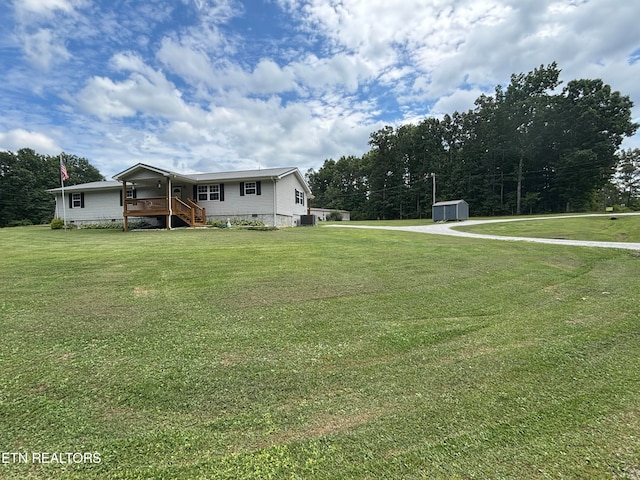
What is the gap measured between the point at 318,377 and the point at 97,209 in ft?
87.9

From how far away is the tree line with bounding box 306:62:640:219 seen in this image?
39625 millimetres

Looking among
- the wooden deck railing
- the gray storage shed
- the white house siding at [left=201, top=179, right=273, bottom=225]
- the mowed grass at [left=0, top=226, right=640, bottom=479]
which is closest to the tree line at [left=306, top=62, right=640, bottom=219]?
the gray storage shed

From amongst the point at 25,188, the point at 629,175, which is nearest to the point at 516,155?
the point at 629,175

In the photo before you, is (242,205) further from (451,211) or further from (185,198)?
(451,211)

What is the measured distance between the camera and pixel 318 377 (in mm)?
3029

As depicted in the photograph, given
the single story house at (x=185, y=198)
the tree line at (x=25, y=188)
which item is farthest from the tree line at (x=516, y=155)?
the tree line at (x=25, y=188)

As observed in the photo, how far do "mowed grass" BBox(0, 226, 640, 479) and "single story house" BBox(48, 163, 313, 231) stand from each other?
14192mm

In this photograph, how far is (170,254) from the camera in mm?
8977

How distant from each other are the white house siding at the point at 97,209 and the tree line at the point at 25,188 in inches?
997

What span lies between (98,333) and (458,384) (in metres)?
4.07

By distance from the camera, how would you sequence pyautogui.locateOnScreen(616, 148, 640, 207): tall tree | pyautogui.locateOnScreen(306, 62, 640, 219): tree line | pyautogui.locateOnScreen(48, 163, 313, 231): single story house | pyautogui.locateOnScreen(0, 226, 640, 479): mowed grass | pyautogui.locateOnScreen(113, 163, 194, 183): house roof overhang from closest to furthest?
pyautogui.locateOnScreen(0, 226, 640, 479): mowed grass
pyautogui.locateOnScreen(113, 163, 194, 183): house roof overhang
pyautogui.locateOnScreen(48, 163, 313, 231): single story house
pyautogui.locateOnScreen(306, 62, 640, 219): tree line
pyautogui.locateOnScreen(616, 148, 640, 207): tall tree

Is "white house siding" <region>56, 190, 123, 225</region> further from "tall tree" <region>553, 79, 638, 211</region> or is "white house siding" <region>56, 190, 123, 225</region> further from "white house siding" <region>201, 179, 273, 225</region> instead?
"tall tree" <region>553, 79, 638, 211</region>

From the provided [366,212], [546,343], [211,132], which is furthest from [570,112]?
[546,343]

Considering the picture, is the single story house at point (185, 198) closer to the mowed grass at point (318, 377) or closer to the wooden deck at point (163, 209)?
the wooden deck at point (163, 209)
